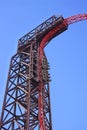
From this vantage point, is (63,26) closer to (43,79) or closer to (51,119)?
(43,79)

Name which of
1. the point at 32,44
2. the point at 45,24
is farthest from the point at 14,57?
the point at 45,24

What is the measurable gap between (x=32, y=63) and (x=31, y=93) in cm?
278

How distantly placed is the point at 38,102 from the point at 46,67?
385 centimetres

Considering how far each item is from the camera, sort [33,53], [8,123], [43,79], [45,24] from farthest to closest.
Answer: [45,24] → [33,53] → [43,79] → [8,123]

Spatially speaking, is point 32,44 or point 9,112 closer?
point 9,112

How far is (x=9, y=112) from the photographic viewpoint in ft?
92.5

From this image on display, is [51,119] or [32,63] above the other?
[32,63]

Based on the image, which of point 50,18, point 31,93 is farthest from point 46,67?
point 50,18

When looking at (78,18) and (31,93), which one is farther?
(78,18)

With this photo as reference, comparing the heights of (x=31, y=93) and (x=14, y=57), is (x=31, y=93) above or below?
below

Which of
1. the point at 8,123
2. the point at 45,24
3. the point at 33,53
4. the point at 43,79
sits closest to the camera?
the point at 8,123

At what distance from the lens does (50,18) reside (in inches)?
1357

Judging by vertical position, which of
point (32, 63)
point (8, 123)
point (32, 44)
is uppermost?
point (32, 44)

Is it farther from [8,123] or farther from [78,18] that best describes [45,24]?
[8,123]
